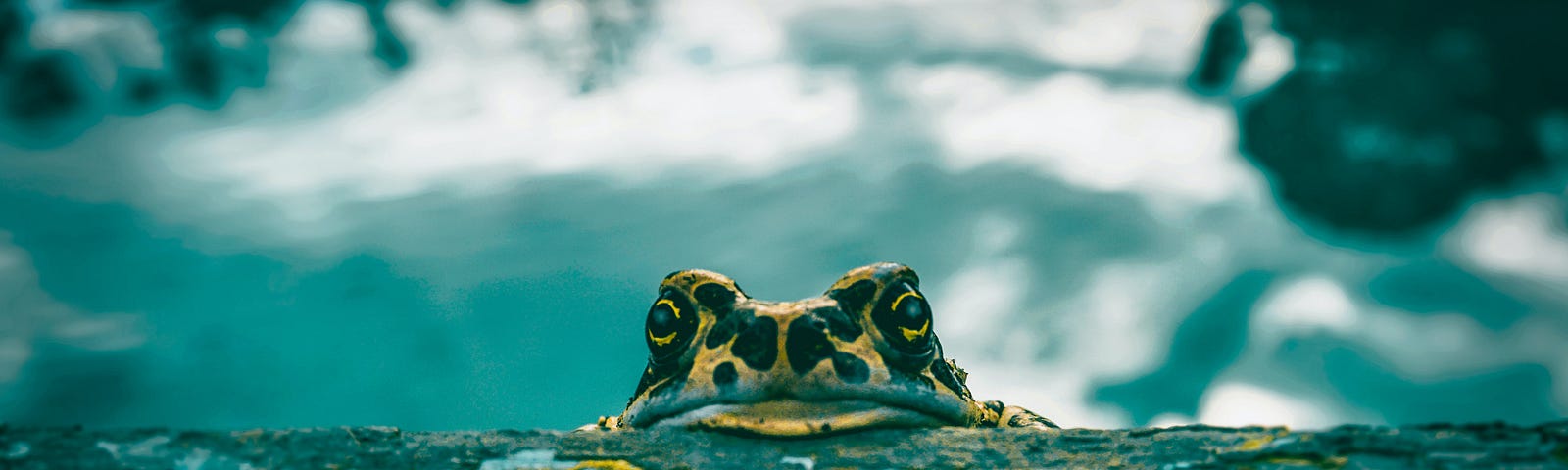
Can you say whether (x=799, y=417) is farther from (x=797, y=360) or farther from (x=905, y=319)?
(x=905, y=319)

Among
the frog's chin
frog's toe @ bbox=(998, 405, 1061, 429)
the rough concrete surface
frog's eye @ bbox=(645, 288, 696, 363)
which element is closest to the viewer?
the rough concrete surface

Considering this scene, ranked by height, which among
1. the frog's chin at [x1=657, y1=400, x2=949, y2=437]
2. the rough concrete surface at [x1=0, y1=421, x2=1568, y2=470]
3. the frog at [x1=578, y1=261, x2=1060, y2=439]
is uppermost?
the frog at [x1=578, y1=261, x2=1060, y2=439]

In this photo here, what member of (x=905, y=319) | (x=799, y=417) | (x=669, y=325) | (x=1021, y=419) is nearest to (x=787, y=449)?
(x=799, y=417)

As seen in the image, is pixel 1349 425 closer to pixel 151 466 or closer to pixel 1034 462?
pixel 1034 462

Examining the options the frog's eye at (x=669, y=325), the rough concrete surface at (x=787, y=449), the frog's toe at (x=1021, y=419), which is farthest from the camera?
the frog's toe at (x=1021, y=419)

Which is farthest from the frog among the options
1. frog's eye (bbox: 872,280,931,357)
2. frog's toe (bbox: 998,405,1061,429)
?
frog's toe (bbox: 998,405,1061,429)

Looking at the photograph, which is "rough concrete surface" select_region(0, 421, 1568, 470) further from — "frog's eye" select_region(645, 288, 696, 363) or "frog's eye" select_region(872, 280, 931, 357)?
"frog's eye" select_region(645, 288, 696, 363)

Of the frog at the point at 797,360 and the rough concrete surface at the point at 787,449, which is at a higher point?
the frog at the point at 797,360

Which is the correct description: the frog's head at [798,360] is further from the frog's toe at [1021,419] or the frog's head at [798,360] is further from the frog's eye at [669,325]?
the frog's toe at [1021,419]

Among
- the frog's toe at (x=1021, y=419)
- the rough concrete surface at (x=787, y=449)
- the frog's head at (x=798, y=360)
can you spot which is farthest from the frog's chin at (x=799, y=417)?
the frog's toe at (x=1021, y=419)
